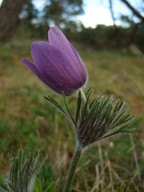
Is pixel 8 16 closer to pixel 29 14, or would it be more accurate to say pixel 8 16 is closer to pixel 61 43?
pixel 61 43

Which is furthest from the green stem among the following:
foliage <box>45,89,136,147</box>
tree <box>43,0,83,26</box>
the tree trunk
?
tree <box>43,0,83,26</box>

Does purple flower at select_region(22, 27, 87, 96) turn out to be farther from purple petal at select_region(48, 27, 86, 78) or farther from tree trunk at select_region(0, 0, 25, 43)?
tree trunk at select_region(0, 0, 25, 43)

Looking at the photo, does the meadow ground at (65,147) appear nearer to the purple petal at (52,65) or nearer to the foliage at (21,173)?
the foliage at (21,173)

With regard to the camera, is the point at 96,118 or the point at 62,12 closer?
the point at 96,118

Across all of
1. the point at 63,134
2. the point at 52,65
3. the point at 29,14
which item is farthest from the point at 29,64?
the point at 29,14

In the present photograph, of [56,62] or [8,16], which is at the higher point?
[8,16]
